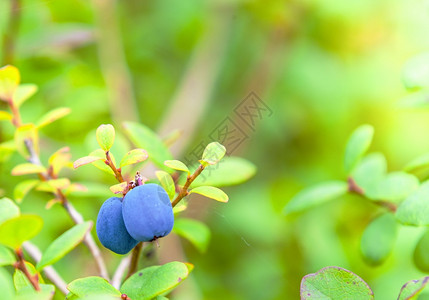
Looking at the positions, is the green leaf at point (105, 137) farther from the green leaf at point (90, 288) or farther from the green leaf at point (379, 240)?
the green leaf at point (379, 240)

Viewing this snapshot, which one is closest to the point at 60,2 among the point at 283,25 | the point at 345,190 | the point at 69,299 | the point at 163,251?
the point at 283,25

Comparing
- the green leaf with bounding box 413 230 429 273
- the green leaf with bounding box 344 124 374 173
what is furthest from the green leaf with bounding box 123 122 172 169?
the green leaf with bounding box 413 230 429 273

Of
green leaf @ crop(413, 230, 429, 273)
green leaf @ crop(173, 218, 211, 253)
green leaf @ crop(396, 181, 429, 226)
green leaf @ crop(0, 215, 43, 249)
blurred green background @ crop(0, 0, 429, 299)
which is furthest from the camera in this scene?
blurred green background @ crop(0, 0, 429, 299)

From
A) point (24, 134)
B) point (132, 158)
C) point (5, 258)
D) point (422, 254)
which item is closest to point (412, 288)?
point (422, 254)

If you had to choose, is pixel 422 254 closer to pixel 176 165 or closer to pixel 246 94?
pixel 176 165

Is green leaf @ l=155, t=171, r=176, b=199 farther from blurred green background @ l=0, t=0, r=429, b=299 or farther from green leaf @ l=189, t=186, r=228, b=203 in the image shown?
blurred green background @ l=0, t=0, r=429, b=299

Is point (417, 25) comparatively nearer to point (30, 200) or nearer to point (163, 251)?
point (163, 251)
